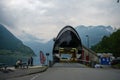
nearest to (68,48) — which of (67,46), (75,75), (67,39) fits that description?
(67,46)

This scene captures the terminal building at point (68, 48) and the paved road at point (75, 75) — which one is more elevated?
the terminal building at point (68, 48)

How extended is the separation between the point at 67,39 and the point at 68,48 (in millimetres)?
11492

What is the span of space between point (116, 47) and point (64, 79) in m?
74.0

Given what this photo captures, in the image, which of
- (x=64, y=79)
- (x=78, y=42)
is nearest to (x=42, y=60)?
(x=64, y=79)

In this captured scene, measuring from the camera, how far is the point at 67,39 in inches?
3622

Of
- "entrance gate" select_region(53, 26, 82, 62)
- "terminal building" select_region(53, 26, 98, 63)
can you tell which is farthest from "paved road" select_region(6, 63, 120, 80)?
"entrance gate" select_region(53, 26, 82, 62)

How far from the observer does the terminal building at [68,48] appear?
73125 millimetres

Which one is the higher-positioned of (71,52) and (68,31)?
(68,31)

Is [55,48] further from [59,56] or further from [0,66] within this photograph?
[0,66]

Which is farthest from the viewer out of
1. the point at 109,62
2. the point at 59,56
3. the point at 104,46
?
the point at 104,46

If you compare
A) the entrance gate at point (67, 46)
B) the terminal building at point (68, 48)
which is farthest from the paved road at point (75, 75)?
the entrance gate at point (67, 46)

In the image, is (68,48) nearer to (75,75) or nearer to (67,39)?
(67,39)

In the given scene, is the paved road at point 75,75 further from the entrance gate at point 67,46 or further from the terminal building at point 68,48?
the entrance gate at point 67,46

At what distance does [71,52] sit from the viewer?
7569cm
